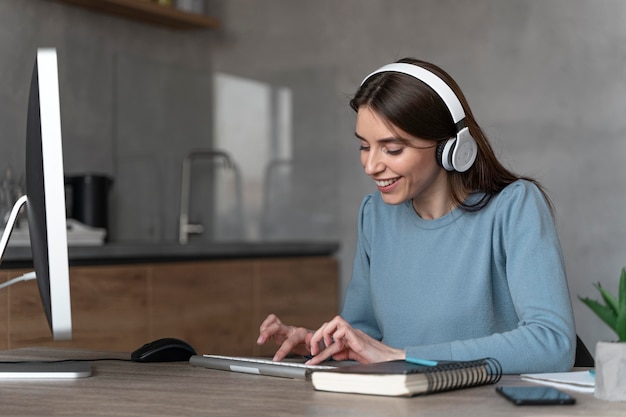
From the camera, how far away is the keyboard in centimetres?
154

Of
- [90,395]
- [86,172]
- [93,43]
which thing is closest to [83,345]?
[86,172]

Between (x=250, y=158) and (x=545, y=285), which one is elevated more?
(x=250, y=158)

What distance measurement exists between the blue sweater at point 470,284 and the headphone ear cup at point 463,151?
0.33 ft

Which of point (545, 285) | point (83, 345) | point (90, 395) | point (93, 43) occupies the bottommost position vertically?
point (83, 345)

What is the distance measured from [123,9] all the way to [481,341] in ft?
9.78

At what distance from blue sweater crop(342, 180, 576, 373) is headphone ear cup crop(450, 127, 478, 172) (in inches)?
3.9

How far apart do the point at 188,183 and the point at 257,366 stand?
3.13m

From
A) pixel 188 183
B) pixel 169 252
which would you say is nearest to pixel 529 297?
pixel 169 252

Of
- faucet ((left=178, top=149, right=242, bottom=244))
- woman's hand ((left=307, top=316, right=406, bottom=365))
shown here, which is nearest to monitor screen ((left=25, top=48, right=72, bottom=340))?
woman's hand ((left=307, top=316, right=406, bottom=365))

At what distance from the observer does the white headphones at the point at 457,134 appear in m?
1.93

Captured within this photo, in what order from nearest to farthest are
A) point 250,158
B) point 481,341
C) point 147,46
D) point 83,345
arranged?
point 481,341 < point 83,345 < point 147,46 < point 250,158

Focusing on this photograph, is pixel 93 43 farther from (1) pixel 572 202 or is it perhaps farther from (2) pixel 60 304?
(2) pixel 60 304

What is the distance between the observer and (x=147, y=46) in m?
4.49

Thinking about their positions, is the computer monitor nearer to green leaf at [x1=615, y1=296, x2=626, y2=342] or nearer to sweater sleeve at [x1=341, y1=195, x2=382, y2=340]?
green leaf at [x1=615, y1=296, x2=626, y2=342]
